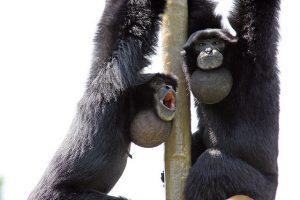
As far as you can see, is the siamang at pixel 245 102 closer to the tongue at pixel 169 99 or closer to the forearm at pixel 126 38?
the tongue at pixel 169 99

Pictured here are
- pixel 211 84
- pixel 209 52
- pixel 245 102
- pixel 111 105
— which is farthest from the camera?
pixel 245 102

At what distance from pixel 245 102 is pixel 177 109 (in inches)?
44.5

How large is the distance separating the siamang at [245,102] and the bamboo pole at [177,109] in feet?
0.66

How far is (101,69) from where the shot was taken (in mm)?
9266

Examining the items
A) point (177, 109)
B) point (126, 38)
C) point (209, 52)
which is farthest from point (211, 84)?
point (126, 38)

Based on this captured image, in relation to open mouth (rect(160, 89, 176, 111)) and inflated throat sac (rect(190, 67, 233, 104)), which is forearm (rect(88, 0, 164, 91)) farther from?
inflated throat sac (rect(190, 67, 233, 104))

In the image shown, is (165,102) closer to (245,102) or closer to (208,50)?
(208,50)

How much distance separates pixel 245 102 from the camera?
30.6 ft

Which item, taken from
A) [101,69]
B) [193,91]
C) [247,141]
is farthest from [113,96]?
[247,141]

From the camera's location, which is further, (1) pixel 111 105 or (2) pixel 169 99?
(2) pixel 169 99

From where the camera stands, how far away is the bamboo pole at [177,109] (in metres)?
8.68

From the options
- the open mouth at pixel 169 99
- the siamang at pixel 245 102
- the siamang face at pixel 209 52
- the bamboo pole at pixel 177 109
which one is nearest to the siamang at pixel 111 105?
the open mouth at pixel 169 99

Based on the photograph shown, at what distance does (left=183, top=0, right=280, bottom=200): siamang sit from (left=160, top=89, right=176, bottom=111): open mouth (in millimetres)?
367

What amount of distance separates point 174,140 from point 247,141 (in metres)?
1.19
